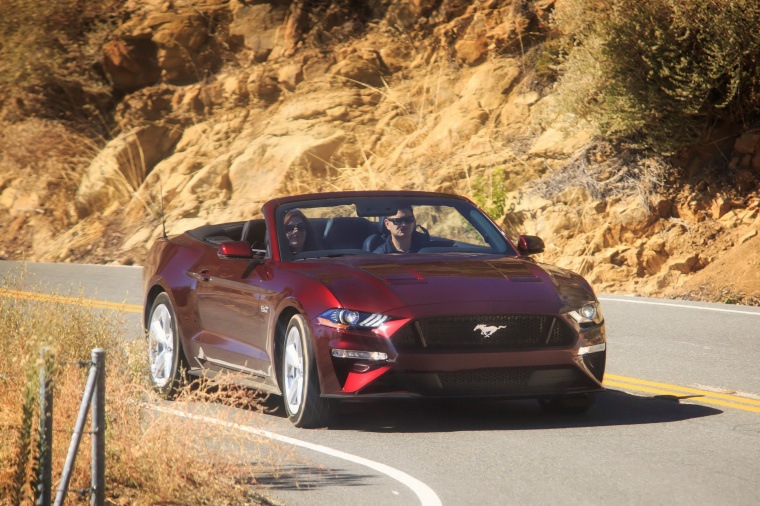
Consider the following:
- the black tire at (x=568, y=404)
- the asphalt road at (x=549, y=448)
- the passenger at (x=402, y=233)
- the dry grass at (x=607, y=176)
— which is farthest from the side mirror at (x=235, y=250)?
the dry grass at (x=607, y=176)

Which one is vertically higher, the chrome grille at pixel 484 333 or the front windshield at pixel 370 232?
the front windshield at pixel 370 232

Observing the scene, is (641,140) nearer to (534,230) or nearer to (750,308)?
(534,230)

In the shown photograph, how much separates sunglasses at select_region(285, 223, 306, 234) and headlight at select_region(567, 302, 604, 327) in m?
2.23

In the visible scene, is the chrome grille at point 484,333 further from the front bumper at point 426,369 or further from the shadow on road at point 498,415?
the shadow on road at point 498,415

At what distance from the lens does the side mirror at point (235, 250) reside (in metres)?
9.30

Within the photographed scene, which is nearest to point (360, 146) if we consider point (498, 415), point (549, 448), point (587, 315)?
point (498, 415)

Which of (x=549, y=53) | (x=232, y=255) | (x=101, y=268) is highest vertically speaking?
(x=549, y=53)

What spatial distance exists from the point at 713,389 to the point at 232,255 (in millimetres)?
3825

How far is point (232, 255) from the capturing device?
9.32m

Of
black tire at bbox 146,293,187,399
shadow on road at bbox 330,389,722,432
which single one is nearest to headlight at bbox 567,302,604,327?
shadow on road at bbox 330,389,722,432

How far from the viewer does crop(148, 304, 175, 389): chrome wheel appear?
10539 millimetres

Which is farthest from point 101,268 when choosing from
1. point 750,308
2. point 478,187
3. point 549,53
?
point 750,308

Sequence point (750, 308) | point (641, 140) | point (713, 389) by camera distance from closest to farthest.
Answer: point (713, 389)
point (750, 308)
point (641, 140)

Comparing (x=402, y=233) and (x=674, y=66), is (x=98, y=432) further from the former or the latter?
(x=674, y=66)
